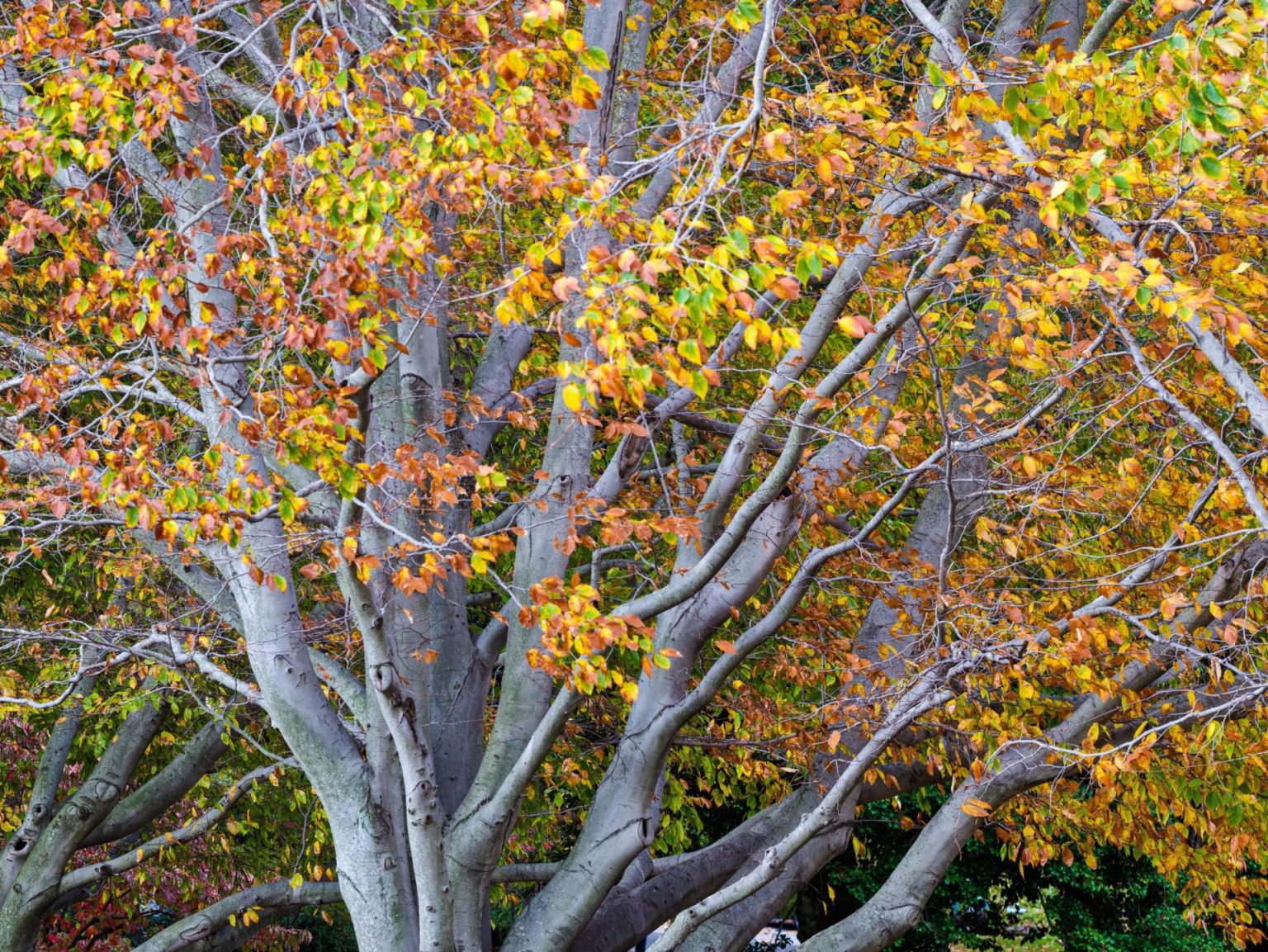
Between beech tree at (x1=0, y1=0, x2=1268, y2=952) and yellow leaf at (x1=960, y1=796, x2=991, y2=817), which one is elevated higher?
beech tree at (x1=0, y1=0, x2=1268, y2=952)

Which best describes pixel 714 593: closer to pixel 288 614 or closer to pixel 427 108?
pixel 288 614

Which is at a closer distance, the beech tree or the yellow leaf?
the beech tree

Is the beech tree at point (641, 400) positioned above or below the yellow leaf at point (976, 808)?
above

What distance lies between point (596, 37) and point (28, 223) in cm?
291

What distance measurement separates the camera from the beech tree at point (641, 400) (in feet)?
15.5

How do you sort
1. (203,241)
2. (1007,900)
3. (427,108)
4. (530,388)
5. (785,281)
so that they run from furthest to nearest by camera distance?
(1007,900) → (530,388) → (203,241) → (427,108) → (785,281)

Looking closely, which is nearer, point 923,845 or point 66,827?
point 923,845

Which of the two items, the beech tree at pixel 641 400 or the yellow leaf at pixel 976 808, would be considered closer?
the beech tree at pixel 641 400

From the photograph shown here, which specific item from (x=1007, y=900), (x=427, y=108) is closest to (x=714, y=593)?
(x=427, y=108)

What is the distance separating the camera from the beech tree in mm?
4719

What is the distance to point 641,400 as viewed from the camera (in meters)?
3.93

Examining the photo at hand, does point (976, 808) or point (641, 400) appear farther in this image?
point (976, 808)

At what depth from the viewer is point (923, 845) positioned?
677 cm

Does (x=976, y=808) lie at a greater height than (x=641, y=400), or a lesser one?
lesser
